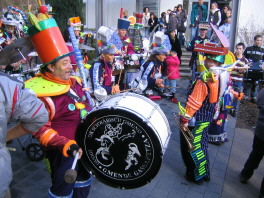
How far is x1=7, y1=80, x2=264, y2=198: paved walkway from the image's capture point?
369 cm

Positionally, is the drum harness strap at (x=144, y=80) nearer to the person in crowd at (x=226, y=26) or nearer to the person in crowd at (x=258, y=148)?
the person in crowd at (x=258, y=148)

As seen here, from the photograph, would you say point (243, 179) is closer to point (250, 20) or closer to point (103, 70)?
point (103, 70)

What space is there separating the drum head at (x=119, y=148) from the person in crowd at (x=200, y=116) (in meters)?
1.33

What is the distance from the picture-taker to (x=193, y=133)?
3.63 m

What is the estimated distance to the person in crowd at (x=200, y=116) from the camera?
11.2 ft

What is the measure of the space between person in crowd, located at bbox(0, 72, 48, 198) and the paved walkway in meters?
2.06

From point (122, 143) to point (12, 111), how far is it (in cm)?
93

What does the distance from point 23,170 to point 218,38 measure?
3.45 meters

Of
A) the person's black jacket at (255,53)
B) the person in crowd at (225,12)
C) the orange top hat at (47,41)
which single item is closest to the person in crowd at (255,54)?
the person's black jacket at (255,53)

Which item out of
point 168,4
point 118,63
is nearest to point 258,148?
point 118,63

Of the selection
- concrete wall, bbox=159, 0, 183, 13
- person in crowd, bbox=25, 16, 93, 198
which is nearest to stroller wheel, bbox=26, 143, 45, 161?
person in crowd, bbox=25, 16, 93, 198

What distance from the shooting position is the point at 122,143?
2.29 meters

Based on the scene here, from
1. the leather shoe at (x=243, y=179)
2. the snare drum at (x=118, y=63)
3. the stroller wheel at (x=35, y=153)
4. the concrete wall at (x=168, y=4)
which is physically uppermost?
the concrete wall at (x=168, y=4)

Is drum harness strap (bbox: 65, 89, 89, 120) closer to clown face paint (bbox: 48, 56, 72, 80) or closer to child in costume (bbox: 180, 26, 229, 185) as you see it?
clown face paint (bbox: 48, 56, 72, 80)
